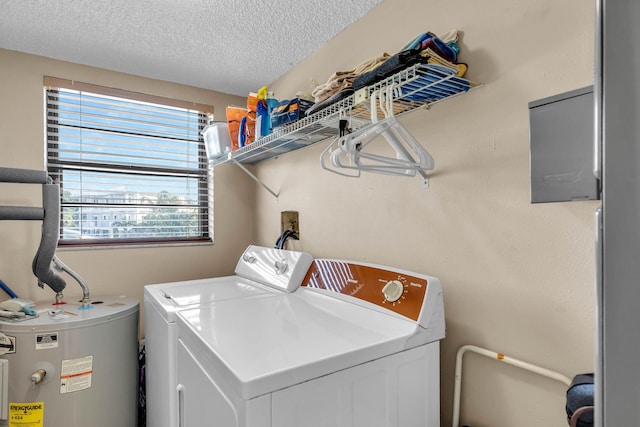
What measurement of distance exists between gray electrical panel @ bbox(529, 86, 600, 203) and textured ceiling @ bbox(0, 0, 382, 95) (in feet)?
3.70

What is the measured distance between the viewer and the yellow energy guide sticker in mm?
1620

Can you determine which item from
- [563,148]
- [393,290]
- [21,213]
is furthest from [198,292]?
[563,148]

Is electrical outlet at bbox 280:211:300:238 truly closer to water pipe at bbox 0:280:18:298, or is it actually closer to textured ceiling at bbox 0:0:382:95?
textured ceiling at bbox 0:0:382:95

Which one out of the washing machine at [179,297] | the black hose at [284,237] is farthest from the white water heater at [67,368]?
the black hose at [284,237]

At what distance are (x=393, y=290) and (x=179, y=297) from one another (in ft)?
3.47

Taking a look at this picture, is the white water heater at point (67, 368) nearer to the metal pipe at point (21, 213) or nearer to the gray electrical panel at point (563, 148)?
the metal pipe at point (21, 213)

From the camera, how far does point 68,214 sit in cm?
229

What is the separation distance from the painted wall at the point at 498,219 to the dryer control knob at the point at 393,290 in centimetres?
19

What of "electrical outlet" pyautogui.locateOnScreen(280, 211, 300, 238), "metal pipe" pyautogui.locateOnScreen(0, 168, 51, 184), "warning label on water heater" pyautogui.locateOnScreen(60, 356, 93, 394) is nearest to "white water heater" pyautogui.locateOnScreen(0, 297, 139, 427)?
"warning label on water heater" pyautogui.locateOnScreen(60, 356, 93, 394)

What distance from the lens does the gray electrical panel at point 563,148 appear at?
854 mm

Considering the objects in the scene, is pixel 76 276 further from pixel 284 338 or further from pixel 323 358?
pixel 323 358

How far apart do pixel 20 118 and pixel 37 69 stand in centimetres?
34

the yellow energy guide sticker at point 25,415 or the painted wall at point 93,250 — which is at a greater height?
the painted wall at point 93,250

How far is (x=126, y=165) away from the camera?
247 cm
